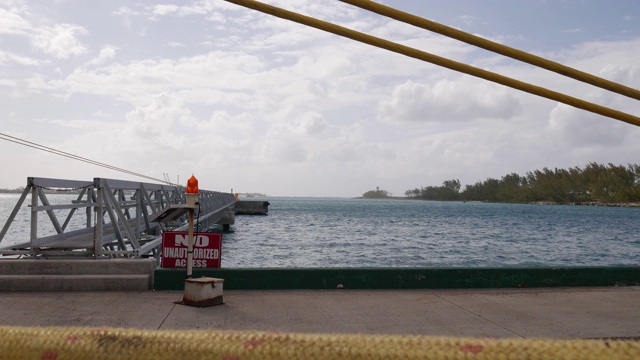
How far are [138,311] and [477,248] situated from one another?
49.1m

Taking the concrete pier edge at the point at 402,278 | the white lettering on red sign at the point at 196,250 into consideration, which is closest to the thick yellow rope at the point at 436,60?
the concrete pier edge at the point at 402,278

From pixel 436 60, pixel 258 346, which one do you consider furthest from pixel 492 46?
pixel 258 346

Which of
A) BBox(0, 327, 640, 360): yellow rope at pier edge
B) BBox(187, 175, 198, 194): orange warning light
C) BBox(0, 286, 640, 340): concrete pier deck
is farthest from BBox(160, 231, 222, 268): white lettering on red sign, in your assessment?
BBox(0, 327, 640, 360): yellow rope at pier edge

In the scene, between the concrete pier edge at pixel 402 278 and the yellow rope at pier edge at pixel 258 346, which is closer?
the yellow rope at pier edge at pixel 258 346

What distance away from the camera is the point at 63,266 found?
10930mm

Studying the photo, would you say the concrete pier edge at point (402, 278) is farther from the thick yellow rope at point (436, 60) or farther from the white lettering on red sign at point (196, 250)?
the thick yellow rope at point (436, 60)

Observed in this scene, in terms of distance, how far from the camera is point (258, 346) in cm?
106

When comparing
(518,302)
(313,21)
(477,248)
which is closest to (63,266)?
(518,302)

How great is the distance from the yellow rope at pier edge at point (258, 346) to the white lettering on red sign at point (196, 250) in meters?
10.7

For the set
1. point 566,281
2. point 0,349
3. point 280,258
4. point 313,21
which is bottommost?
point 280,258

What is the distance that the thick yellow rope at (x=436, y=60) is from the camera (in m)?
2.75

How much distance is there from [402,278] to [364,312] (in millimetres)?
2393

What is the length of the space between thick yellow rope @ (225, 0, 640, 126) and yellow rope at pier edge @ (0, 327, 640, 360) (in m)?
1.92

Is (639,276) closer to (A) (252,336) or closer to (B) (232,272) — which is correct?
(B) (232,272)
